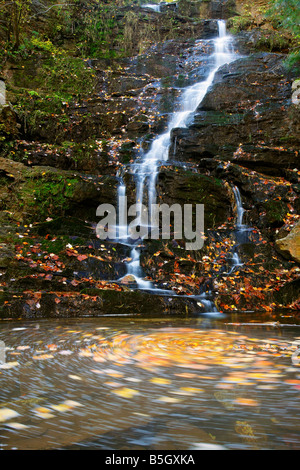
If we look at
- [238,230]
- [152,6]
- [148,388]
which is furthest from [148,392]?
[152,6]

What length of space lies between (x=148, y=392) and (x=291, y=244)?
19.7 feet

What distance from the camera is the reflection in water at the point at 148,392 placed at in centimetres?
115

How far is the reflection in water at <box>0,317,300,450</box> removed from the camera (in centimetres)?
115

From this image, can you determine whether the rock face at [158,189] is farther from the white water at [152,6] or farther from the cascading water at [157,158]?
the white water at [152,6]

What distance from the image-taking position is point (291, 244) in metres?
6.73

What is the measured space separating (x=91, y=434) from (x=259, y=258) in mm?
6421

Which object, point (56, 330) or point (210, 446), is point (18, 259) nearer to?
point (56, 330)

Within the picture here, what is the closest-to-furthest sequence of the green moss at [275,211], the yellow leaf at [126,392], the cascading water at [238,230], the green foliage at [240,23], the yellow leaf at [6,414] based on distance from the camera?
the yellow leaf at [6,414]
the yellow leaf at [126,392]
the cascading water at [238,230]
the green moss at [275,211]
the green foliage at [240,23]

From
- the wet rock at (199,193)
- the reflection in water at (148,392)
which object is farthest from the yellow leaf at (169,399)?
the wet rock at (199,193)

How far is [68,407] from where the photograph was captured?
1408 mm

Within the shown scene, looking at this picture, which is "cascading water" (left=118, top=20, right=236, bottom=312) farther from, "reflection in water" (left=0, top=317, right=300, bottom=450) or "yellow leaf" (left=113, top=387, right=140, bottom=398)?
"yellow leaf" (left=113, top=387, right=140, bottom=398)

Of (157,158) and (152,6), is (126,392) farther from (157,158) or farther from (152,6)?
(152,6)

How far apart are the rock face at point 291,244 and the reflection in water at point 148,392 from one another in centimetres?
401
